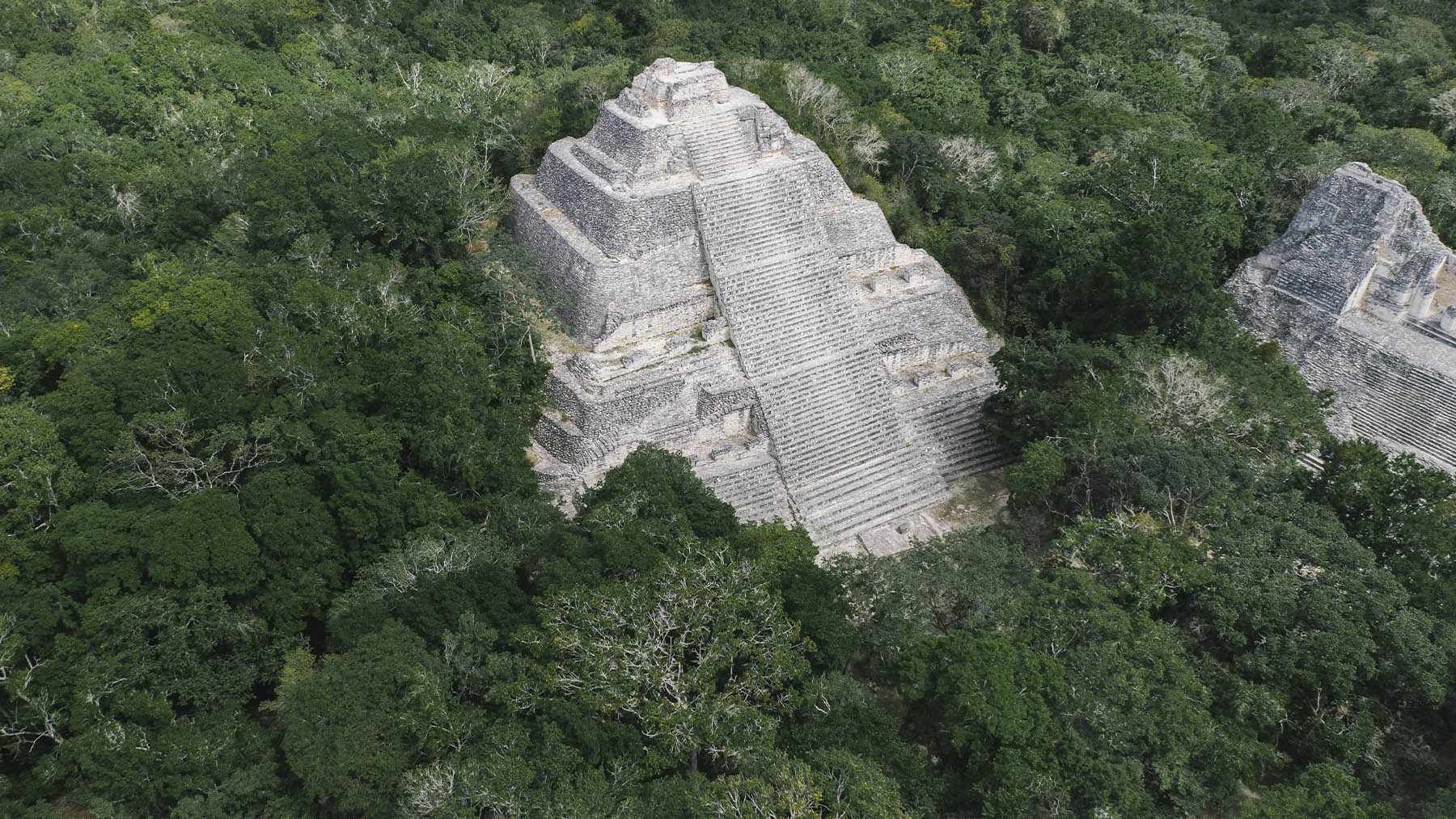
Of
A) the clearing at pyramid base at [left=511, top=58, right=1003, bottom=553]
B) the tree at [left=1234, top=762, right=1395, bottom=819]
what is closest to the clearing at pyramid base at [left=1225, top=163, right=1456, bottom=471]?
the clearing at pyramid base at [left=511, top=58, right=1003, bottom=553]

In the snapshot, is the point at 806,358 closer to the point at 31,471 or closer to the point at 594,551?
the point at 594,551

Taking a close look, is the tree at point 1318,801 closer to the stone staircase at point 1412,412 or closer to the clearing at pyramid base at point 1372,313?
the clearing at pyramid base at point 1372,313

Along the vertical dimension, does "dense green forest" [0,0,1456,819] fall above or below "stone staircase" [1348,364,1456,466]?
above

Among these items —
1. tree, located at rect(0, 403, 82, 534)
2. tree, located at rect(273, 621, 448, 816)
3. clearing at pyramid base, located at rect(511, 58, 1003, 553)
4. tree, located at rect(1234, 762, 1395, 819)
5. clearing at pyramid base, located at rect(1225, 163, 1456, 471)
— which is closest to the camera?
tree, located at rect(1234, 762, 1395, 819)

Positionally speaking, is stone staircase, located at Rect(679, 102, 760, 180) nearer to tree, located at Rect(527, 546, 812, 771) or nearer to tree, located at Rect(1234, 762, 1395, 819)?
tree, located at Rect(527, 546, 812, 771)

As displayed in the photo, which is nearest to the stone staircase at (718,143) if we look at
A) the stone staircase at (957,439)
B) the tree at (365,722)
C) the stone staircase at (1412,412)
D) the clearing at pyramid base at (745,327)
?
the clearing at pyramid base at (745,327)

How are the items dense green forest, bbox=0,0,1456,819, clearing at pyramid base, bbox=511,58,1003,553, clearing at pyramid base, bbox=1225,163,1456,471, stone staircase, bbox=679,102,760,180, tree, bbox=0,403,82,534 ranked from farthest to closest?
1. stone staircase, bbox=679,102,760,180
2. clearing at pyramid base, bbox=1225,163,1456,471
3. clearing at pyramid base, bbox=511,58,1003,553
4. tree, bbox=0,403,82,534
5. dense green forest, bbox=0,0,1456,819

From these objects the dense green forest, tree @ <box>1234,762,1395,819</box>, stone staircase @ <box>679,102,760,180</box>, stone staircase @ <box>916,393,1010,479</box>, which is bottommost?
stone staircase @ <box>916,393,1010,479</box>
